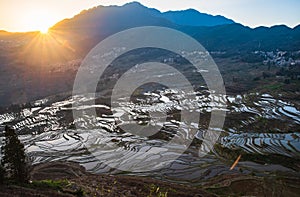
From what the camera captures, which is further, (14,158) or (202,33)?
(202,33)

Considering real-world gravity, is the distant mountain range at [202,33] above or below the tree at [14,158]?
above

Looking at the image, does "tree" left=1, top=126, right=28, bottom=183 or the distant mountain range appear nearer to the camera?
"tree" left=1, top=126, right=28, bottom=183

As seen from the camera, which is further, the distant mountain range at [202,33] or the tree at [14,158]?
the distant mountain range at [202,33]

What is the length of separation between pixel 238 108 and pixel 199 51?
9777 cm

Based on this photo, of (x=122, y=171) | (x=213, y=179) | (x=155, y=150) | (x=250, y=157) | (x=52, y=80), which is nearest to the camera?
(x=213, y=179)

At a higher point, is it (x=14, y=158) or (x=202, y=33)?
(x=202, y=33)

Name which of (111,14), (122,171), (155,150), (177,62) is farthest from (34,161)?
(111,14)

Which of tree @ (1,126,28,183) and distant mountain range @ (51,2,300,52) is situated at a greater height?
distant mountain range @ (51,2,300,52)

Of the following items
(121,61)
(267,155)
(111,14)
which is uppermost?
(111,14)

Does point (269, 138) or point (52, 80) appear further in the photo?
point (52, 80)

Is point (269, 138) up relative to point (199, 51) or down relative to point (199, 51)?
down

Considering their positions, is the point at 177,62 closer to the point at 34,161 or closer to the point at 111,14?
the point at 34,161

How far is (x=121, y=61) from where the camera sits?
111688mm

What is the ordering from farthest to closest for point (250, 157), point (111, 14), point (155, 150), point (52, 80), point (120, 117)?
1. point (111, 14)
2. point (52, 80)
3. point (120, 117)
4. point (155, 150)
5. point (250, 157)
